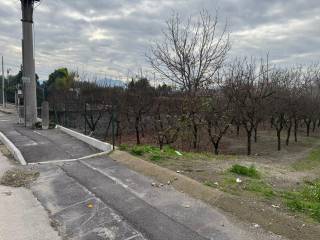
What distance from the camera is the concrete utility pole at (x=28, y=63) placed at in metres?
20.0

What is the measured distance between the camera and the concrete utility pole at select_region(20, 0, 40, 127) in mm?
19969

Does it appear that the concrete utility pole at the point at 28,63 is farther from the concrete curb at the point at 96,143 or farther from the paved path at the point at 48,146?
the concrete curb at the point at 96,143

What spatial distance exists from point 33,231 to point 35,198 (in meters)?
1.89

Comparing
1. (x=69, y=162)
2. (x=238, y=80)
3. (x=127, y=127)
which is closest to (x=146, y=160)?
(x=69, y=162)

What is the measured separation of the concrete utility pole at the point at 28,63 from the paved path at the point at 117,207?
1108 centimetres

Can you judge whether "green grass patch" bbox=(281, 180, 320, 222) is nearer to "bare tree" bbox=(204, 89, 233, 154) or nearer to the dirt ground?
the dirt ground

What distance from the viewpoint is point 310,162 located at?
21047mm

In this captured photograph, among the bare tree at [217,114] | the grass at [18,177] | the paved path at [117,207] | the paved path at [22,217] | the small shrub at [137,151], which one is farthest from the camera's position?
the bare tree at [217,114]

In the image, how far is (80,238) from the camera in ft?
18.1

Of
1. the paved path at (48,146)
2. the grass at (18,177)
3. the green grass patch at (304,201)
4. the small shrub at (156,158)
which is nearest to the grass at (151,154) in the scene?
the small shrub at (156,158)

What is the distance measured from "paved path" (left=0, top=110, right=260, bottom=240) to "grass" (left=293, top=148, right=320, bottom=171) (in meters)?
11.9

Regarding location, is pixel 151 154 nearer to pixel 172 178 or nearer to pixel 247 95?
pixel 172 178

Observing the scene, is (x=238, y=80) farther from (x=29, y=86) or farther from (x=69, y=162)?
(x=69, y=162)

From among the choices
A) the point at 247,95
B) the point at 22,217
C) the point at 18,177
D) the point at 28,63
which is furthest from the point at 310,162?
the point at 22,217
